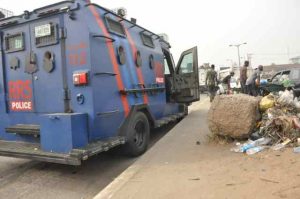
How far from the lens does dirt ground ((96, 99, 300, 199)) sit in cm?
378

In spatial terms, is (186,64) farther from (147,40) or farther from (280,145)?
(280,145)

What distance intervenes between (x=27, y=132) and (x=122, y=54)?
7.15ft

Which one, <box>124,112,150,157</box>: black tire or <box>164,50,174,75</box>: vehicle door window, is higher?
<box>164,50,174,75</box>: vehicle door window

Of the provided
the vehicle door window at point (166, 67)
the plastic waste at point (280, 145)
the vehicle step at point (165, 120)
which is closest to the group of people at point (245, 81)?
the vehicle step at point (165, 120)

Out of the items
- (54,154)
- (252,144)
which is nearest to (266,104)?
(252,144)

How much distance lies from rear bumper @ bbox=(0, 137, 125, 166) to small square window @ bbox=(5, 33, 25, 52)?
67.5 inches

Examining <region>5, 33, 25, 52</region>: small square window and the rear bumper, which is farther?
<region>5, 33, 25, 52</region>: small square window

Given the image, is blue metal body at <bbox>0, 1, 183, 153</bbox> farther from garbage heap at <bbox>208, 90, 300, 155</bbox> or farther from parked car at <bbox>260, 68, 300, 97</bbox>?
parked car at <bbox>260, 68, 300, 97</bbox>

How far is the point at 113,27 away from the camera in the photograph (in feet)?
20.4

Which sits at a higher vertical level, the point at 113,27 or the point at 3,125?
the point at 113,27

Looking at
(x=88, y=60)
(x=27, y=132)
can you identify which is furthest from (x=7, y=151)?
(x=88, y=60)

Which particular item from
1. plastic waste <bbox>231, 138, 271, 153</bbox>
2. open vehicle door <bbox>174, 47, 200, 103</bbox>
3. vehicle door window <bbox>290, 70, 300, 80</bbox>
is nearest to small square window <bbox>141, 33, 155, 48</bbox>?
open vehicle door <bbox>174, 47, 200, 103</bbox>

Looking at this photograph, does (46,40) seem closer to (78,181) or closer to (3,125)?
(3,125)

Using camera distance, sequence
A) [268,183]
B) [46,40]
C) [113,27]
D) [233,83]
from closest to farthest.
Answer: [268,183], [46,40], [113,27], [233,83]
